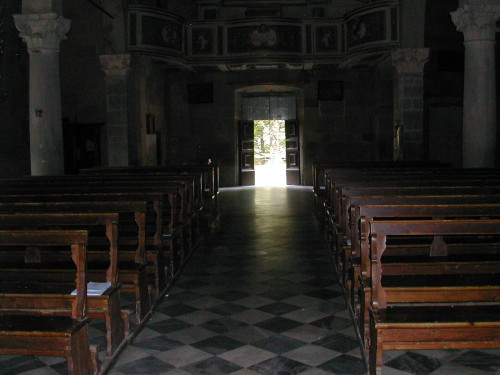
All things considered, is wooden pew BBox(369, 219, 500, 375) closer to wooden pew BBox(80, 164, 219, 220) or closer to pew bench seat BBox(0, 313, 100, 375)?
pew bench seat BBox(0, 313, 100, 375)

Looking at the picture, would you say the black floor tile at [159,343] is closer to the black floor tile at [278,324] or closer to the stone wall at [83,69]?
the black floor tile at [278,324]

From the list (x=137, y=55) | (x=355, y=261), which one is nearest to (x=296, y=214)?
(x=137, y=55)

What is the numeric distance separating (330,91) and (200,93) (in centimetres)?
430

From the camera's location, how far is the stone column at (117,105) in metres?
13.9

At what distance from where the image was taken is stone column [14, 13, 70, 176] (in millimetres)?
9930

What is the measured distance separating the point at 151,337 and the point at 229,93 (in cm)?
1515

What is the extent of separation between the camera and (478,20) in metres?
9.83

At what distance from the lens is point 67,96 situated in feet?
54.5

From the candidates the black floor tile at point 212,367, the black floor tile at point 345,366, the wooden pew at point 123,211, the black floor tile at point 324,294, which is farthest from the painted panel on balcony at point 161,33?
the black floor tile at point 345,366

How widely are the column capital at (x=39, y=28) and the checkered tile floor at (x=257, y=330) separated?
4870mm

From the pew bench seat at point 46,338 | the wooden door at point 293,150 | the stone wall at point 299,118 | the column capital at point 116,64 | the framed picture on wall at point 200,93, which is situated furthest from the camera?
the wooden door at point 293,150

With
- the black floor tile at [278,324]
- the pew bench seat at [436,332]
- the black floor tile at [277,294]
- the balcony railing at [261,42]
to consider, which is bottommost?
the black floor tile at [278,324]

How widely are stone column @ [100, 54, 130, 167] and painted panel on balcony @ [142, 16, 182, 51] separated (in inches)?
36.4

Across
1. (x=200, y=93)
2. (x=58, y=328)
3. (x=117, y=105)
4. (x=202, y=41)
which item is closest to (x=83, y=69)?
(x=117, y=105)
